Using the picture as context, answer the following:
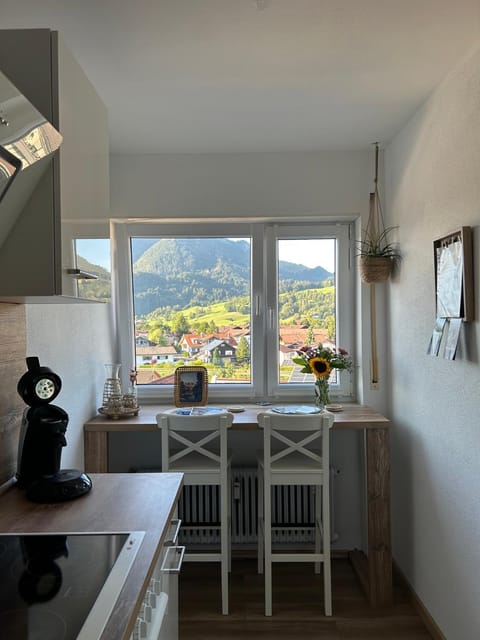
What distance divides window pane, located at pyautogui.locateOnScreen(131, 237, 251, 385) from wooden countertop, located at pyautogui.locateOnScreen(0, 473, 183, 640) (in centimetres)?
154

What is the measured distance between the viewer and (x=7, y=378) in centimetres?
163

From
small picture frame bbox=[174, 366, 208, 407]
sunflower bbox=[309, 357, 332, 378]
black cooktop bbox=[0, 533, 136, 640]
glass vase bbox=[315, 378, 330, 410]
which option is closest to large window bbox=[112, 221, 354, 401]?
small picture frame bbox=[174, 366, 208, 407]

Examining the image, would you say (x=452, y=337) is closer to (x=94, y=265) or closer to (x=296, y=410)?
(x=296, y=410)

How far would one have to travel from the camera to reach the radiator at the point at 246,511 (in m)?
2.95

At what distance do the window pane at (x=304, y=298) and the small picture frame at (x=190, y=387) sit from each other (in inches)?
20.1

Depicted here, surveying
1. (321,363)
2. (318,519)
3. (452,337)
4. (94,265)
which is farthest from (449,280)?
(318,519)

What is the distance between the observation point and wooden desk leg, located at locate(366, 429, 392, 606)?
8.12 ft

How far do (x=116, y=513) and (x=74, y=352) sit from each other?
1.18m

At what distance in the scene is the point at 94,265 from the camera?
1.54m

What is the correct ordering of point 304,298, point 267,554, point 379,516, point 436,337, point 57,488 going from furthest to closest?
1. point 304,298
2. point 379,516
3. point 267,554
4. point 436,337
5. point 57,488

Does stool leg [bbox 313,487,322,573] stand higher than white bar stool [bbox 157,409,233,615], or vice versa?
white bar stool [bbox 157,409,233,615]

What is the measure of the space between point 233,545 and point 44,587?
2122 millimetres

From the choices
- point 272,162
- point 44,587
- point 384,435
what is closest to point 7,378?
point 44,587

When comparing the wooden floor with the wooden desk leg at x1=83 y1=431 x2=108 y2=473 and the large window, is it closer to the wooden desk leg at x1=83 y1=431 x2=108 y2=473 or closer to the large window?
the wooden desk leg at x1=83 y1=431 x2=108 y2=473
